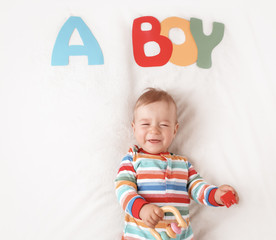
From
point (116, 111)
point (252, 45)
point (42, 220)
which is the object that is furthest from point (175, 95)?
point (42, 220)

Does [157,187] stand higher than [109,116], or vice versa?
[109,116]

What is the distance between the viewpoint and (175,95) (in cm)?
109

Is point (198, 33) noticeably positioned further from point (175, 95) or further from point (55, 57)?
point (55, 57)

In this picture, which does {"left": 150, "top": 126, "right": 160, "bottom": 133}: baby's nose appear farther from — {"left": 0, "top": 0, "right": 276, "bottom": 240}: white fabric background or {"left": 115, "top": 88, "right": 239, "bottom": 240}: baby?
{"left": 0, "top": 0, "right": 276, "bottom": 240}: white fabric background

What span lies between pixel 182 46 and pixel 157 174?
495 millimetres

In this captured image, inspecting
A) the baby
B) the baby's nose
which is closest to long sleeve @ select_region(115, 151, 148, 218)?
the baby

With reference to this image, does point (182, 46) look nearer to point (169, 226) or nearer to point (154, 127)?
point (154, 127)

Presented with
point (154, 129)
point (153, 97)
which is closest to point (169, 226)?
point (154, 129)

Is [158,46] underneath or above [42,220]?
above

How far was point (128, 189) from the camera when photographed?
906 mm

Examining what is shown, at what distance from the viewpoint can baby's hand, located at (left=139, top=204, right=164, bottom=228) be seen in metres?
0.81

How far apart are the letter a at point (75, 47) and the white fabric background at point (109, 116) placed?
0.07 ft

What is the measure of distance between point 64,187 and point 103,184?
0.44 feet

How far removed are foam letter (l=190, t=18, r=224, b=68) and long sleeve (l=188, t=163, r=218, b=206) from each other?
1.29 feet
